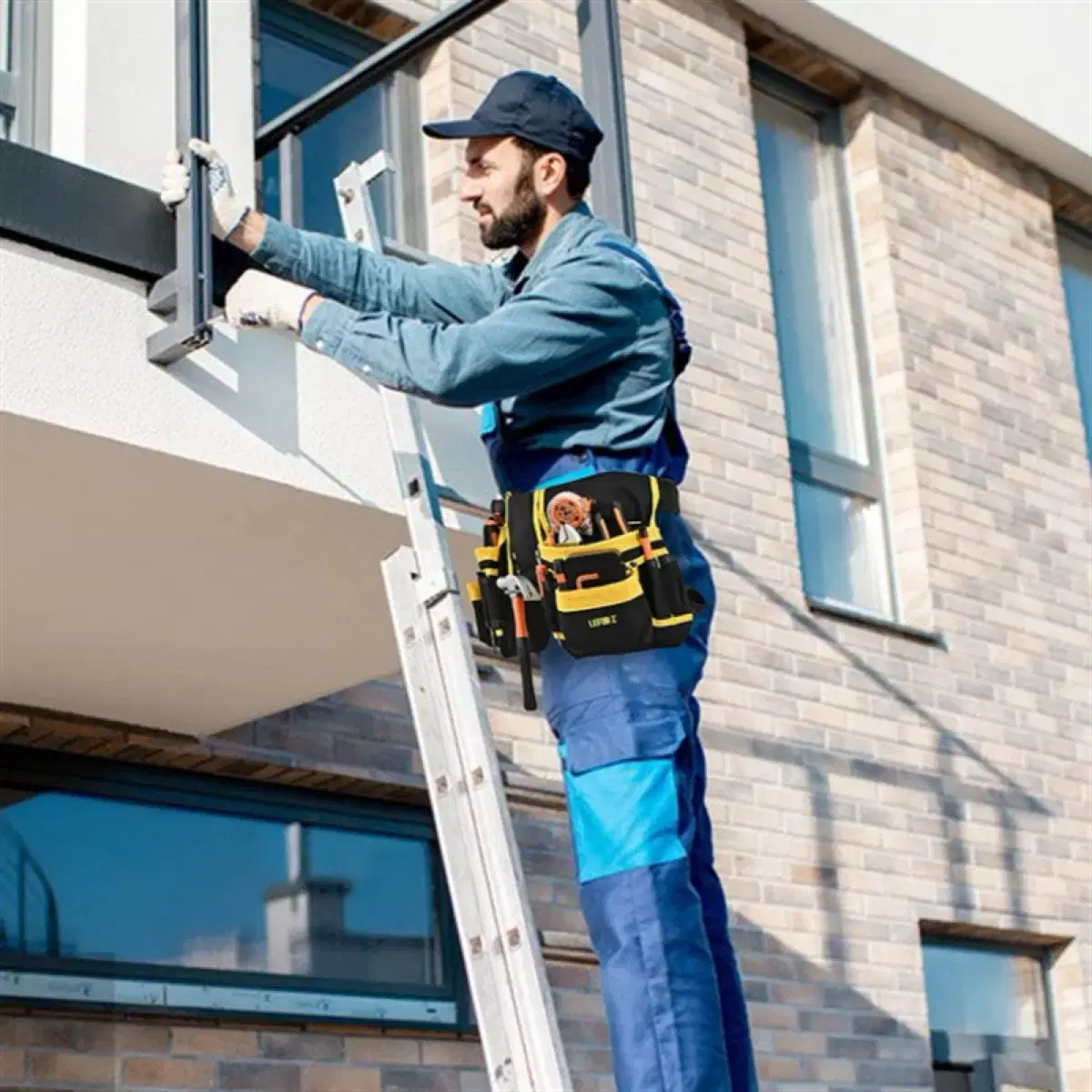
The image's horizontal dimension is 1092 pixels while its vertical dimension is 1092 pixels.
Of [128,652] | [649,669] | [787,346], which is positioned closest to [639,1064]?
[649,669]

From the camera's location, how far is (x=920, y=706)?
327 inches

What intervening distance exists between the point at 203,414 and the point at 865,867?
162 inches

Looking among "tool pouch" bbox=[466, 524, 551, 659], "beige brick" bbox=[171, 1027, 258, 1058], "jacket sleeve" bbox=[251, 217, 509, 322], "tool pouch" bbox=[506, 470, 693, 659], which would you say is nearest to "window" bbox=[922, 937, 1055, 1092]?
"beige brick" bbox=[171, 1027, 258, 1058]

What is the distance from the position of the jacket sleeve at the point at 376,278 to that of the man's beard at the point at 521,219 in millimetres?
319

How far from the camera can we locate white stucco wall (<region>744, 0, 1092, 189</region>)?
895cm

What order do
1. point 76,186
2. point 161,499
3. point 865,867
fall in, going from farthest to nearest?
point 865,867, point 161,499, point 76,186

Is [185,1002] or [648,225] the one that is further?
[648,225]

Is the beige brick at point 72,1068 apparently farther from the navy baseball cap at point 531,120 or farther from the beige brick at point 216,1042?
the navy baseball cap at point 531,120

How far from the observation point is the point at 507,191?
409cm

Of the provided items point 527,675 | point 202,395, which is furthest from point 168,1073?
point 527,675

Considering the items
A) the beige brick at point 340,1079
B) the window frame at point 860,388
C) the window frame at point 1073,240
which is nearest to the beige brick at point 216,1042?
the beige brick at point 340,1079

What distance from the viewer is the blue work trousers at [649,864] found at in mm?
3498

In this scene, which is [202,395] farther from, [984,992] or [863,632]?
[984,992]

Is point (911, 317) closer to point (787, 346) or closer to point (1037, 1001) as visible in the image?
point (787, 346)
